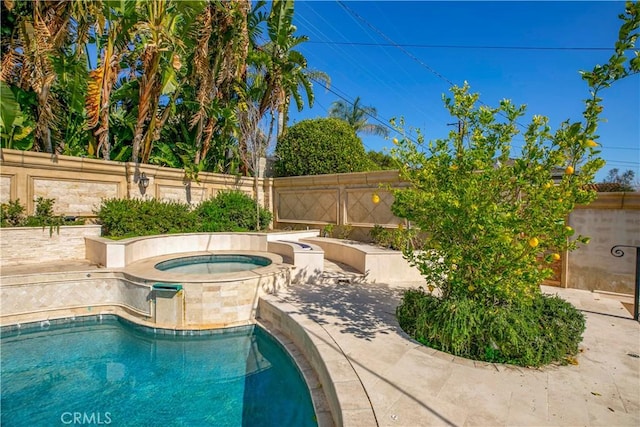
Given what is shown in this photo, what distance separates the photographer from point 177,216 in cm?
1144

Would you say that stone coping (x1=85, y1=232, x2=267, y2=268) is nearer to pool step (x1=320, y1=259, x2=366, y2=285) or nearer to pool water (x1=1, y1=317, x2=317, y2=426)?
pool water (x1=1, y1=317, x2=317, y2=426)

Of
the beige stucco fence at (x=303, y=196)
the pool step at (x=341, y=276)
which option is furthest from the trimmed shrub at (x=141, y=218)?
the pool step at (x=341, y=276)

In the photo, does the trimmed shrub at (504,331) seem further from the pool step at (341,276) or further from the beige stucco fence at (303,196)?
the pool step at (341,276)

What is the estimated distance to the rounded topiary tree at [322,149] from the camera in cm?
1380

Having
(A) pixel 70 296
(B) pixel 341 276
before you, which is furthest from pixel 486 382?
(A) pixel 70 296

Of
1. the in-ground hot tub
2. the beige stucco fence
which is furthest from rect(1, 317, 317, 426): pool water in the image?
the beige stucco fence

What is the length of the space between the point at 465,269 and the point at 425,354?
1266mm

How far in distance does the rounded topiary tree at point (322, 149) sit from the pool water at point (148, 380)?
28.6 ft

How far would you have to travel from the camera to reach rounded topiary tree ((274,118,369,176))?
1380 centimetres

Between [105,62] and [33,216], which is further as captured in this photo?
[105,62]

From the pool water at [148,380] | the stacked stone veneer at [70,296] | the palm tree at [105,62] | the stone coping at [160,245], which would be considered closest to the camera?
the pool water at [148,380]

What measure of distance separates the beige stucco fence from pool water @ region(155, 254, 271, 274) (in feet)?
12.4

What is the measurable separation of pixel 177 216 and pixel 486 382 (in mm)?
10672

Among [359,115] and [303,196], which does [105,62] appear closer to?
[303,196]
